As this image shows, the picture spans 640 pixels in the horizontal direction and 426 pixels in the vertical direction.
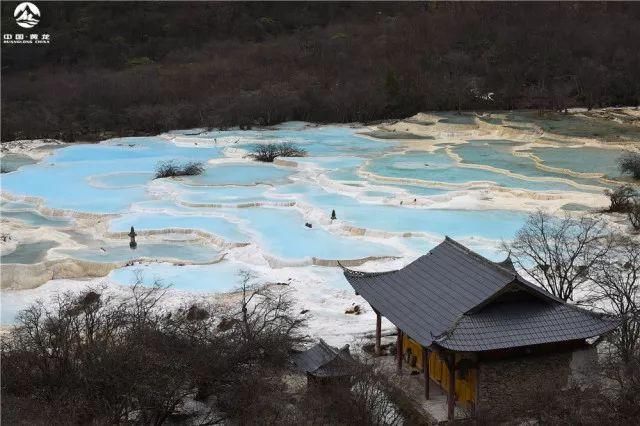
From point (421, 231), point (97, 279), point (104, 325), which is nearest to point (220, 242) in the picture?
point (97, 279)

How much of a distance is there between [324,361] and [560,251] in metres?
7.80

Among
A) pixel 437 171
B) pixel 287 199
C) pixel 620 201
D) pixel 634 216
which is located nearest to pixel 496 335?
pixel 634 216

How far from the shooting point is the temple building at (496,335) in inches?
416

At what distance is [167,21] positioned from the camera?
79.9 m

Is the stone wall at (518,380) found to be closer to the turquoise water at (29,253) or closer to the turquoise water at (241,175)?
the turquoise water at (29,253)

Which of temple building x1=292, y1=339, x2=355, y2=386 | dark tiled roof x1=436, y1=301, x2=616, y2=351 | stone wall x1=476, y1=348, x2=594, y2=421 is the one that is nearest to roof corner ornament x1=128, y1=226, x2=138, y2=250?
temple building x1=292, y1=339, x2=355, y2=386

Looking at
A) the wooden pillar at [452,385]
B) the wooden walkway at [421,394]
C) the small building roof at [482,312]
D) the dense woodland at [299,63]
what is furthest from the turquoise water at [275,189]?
the wooden pillar at [452,385]

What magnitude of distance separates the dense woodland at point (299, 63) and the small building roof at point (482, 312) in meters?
39.0

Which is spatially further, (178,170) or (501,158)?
(501,158)

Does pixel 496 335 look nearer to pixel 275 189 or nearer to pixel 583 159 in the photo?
pixel 275 189

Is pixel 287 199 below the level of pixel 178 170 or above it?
below

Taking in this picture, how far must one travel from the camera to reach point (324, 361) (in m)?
11.6

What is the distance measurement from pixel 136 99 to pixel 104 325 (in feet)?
153

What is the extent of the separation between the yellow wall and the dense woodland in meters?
38.4
